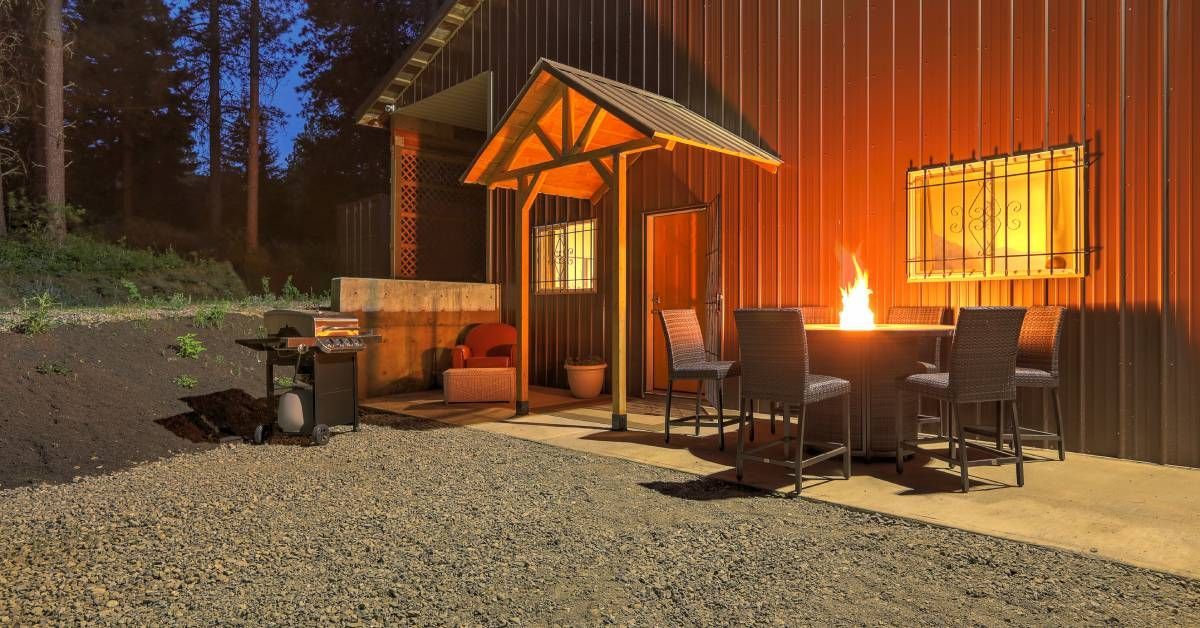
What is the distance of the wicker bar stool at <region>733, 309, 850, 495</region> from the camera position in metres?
3.65

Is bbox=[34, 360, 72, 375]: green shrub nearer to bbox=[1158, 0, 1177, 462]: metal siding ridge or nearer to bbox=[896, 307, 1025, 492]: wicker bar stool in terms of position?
bbox=[896, 307, 1025, 492]: wicker bar stool

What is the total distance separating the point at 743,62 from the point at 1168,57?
3.18 m

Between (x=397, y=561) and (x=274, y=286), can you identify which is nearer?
(x=397, y=561)

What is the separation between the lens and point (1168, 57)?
163 inches

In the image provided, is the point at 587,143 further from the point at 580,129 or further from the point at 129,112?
the point at 129,112

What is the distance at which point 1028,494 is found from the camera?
11.4 ft

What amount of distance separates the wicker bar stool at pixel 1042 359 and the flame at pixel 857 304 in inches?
36.4

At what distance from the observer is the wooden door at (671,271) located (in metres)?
7.22

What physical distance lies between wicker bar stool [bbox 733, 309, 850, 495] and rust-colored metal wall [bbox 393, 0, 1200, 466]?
73.4 inches

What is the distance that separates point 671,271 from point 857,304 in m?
2.72

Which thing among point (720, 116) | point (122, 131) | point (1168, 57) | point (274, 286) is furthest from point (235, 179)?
point (1168, 57)

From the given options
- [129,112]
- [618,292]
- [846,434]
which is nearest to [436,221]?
[618,292]

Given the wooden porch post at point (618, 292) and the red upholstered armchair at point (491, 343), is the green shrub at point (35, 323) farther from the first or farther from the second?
the wooden porch post at point (618, 292)

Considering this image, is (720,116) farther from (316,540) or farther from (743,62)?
(316,540)
